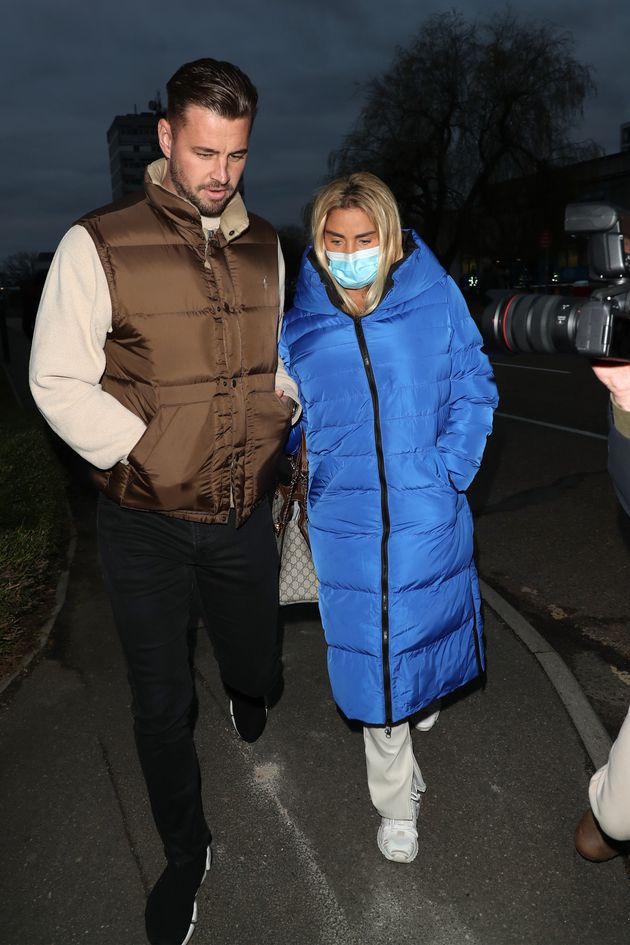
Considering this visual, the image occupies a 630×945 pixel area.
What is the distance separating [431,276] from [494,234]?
34918 millimetres

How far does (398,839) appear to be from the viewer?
287 centimetres

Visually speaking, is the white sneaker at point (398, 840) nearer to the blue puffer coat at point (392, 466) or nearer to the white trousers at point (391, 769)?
the white trousers at point (391, 769)

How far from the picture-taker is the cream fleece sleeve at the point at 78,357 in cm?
229

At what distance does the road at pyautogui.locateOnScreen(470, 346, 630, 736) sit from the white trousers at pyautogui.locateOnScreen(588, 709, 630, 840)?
1.14 m

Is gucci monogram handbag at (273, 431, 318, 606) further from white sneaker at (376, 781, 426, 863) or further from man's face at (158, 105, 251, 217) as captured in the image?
man's face at (158, 105, 251, 217)

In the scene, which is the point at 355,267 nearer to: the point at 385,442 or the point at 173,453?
the point at 385,442

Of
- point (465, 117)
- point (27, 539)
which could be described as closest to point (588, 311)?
point (27, 539)

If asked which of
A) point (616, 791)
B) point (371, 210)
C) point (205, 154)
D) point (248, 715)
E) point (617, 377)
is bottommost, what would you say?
point (248, 715)

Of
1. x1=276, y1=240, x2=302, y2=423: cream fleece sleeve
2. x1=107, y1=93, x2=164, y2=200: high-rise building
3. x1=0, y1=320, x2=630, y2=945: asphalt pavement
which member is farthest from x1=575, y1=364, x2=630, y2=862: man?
x1=107, y1=93, x2=164, y2=200: high-rise building

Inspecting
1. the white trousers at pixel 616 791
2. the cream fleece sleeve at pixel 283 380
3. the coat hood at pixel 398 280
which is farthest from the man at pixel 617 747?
the cream fleece sleeve at pixel 283 380

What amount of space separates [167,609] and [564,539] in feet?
13.6

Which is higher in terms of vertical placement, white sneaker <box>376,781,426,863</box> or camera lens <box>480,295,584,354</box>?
camera lens <box>480,295,584,354</box>

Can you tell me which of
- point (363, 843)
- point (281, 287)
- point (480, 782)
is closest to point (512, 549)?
point (480, 782)

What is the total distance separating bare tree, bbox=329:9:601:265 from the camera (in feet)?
103
